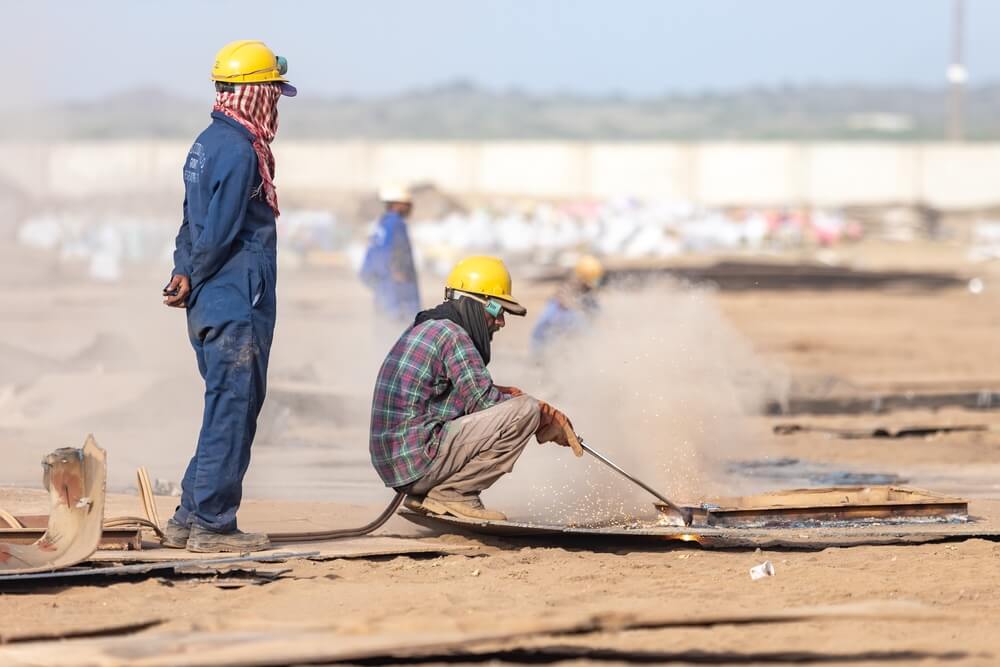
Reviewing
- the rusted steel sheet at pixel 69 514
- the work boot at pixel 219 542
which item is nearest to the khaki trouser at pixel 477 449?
Result: the work boot at pixel 219 542

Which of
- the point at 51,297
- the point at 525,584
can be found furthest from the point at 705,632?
the point at 51,297

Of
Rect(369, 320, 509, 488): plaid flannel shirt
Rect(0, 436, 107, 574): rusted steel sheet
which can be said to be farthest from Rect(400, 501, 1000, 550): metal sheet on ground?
Rect(0, 436, 107, 574): rusted steel sheet

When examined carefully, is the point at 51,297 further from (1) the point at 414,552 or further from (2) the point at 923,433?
(1) the point at 414,552

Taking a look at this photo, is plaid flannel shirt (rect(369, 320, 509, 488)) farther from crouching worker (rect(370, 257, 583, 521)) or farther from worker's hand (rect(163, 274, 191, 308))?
worker's hand (rect(163, 274, 191, 308))

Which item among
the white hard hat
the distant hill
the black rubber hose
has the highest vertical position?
the distant hill

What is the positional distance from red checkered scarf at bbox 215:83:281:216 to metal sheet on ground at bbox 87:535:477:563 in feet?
5.25

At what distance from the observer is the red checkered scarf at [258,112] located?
713 centimetres

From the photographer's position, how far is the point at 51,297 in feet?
81.0

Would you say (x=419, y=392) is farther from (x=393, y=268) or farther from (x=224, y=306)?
(x=393, y=268)

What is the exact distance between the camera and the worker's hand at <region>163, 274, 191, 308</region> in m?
6.98

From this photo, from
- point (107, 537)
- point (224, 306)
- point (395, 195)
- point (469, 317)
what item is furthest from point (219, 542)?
point (395, 195)

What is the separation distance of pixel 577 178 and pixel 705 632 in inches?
2292

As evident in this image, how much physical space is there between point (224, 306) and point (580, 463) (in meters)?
2.87

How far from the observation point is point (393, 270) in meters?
13.1
